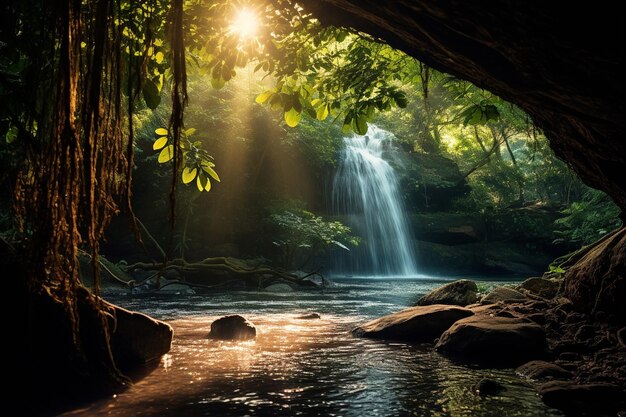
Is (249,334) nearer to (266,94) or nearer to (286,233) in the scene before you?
(266,94)

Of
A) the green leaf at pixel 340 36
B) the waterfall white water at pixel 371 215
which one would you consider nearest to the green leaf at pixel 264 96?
the green leaf at pixel 340 36

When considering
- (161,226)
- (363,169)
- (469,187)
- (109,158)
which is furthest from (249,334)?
(469,187)

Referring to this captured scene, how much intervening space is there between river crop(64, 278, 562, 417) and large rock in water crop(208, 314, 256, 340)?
0.69ft

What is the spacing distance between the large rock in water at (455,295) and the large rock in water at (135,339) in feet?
21.8

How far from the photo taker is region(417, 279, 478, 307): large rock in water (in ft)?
34.3

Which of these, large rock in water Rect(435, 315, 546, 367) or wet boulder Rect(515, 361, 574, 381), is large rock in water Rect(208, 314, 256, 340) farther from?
wet boulder Rect(515, 361, 574, 381)

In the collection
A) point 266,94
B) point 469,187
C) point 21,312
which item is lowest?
point 21,312

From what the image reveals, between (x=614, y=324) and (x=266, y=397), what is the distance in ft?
14.4

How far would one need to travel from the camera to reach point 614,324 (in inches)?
230

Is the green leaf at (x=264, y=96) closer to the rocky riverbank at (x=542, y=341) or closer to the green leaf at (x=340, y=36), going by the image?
the green leaf at (x=340, y=36)

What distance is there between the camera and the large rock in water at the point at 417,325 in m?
7.50

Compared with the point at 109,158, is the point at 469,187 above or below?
above

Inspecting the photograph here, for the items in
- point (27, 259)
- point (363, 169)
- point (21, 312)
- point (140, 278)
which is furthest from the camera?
point (363, 169)

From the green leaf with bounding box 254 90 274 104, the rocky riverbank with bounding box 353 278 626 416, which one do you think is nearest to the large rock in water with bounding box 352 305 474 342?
the rocky riverbank with bounding box 353 278 626 416
